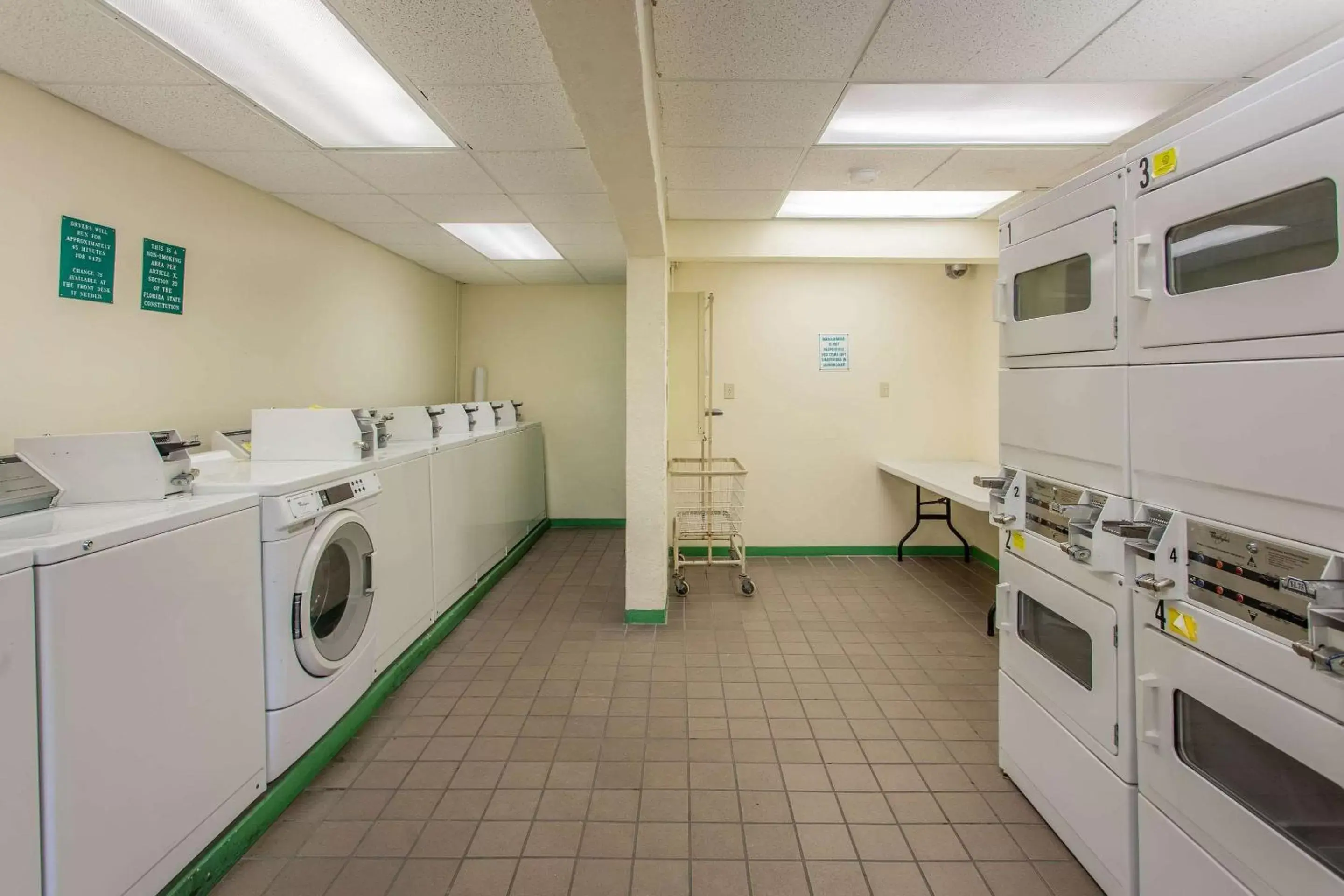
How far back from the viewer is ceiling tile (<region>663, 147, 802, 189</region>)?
2.83 metres

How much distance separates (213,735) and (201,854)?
31 cm

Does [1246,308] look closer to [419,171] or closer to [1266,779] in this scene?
[1266,779]

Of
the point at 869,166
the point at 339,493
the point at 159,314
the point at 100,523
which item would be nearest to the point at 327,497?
the point at 339,493

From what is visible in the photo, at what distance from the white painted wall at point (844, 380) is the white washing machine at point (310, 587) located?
301 centimetres

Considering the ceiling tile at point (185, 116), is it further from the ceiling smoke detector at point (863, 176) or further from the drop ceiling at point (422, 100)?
the ceiling smoke detector at point (863, 176)

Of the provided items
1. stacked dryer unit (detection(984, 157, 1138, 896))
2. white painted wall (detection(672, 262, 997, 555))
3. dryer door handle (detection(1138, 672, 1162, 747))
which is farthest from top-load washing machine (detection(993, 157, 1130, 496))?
white painted wall (detection(672, 262, 997, 555))

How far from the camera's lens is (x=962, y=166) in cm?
302

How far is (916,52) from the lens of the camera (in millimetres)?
2006

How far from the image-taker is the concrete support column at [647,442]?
3518 mm

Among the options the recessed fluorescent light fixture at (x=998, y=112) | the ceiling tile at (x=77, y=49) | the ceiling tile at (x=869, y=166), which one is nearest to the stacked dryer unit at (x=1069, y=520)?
the recessed fluorescent light fixture at (x=998, y=112)

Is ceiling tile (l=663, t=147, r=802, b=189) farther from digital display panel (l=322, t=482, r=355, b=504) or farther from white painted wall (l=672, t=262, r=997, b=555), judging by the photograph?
digital display panel (l=322, t=482, r=355, b=504)

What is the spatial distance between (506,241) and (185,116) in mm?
2133

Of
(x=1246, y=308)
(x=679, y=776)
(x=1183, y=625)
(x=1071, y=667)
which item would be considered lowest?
(x=679, y=776)

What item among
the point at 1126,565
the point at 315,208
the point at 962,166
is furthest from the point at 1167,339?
the point at 315,208
